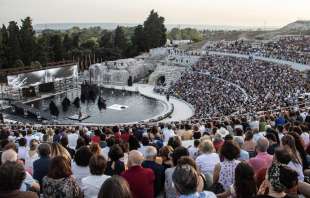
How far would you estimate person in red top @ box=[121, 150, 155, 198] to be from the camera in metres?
5.75

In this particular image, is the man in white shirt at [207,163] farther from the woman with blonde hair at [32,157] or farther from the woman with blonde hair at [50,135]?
the woman with blonde hair at [50,135]

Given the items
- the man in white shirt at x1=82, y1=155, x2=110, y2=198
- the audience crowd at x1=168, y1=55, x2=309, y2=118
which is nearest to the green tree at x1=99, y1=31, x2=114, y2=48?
the audience crowd at x1=168, y1=55, x2=309, y2=118

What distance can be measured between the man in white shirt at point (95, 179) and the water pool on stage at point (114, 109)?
3338 cm

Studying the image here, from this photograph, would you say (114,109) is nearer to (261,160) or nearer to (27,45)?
(27,45)

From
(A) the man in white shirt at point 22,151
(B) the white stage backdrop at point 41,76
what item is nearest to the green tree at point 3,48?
(B) the white stage backdrop at point 41,76

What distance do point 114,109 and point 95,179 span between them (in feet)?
130

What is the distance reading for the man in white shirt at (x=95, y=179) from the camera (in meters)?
5.41

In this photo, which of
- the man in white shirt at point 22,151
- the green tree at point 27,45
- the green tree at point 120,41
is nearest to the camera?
the man in white shirt at point 22,151

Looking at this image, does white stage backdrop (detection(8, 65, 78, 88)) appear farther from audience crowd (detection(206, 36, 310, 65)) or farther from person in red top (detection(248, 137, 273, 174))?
person in red top (detection(248, 137, 273, 174))

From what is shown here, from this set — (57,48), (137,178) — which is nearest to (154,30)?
(57,48)

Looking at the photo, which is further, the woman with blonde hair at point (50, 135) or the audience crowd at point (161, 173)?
the woman with blonde hair at point (50, 135)

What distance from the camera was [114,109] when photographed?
44.8 meters

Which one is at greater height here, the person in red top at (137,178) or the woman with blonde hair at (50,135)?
the person in red top at (137,178)

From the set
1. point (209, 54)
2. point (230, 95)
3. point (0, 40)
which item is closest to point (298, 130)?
point (230, 95)
